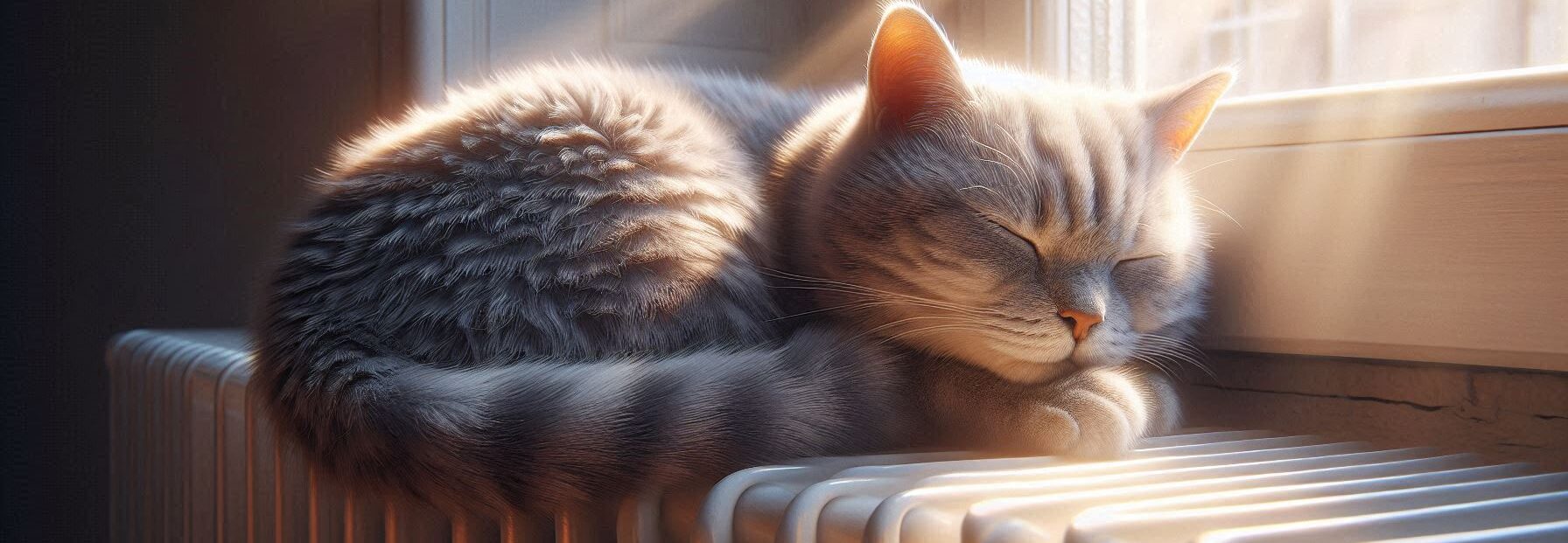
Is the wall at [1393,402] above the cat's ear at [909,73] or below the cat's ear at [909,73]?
below

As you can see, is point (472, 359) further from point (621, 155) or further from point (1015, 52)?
Result: point (1015, 52)

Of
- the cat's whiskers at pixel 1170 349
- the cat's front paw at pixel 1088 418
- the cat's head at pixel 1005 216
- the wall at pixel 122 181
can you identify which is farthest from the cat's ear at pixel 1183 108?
the wall at pixel 122 181

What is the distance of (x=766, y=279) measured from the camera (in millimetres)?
1043

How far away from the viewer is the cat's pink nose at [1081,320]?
90 cm

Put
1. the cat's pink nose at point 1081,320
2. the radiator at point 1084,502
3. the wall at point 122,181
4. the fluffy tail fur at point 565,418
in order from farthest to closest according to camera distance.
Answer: the wall at point 122,181
the cat's pink nose at point 1081,320
the fluffy tail fur at point 565,418
the radiator at point 1084,502

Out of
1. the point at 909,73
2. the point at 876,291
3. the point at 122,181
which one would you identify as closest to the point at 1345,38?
the point at 909,73

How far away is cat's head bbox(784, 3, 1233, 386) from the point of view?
93cm

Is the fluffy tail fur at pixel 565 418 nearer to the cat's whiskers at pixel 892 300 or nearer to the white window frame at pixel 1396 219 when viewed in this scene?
the cat's whiskers at pixel 892 300

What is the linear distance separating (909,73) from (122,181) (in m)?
1.74

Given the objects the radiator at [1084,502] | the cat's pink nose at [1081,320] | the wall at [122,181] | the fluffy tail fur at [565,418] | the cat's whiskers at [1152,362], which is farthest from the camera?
the wall at [122,181]

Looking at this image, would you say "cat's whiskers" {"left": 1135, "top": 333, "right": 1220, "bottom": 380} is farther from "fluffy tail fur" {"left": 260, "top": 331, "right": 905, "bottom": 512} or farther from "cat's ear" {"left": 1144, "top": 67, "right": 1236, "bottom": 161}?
"fluffy tail fur" {"left": 260, "top": 331, "right": 905, "bottom": 512}

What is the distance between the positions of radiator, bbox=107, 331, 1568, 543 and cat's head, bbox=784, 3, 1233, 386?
0.41 ft

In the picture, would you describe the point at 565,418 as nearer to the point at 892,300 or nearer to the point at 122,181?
the point at 892,300

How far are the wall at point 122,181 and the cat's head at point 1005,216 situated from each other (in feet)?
4.37
